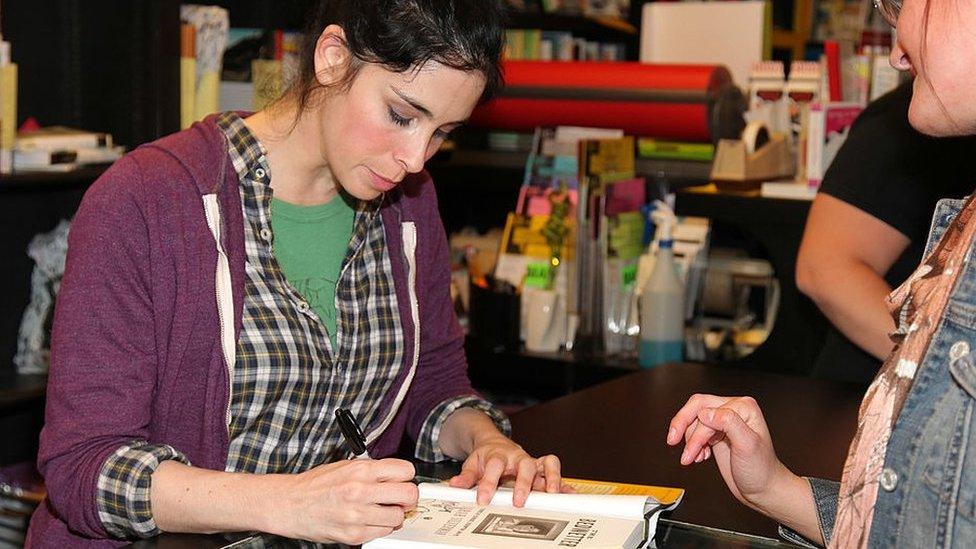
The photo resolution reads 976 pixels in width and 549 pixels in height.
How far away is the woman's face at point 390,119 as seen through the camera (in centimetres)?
166

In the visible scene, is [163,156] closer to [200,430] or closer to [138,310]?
[138,310]

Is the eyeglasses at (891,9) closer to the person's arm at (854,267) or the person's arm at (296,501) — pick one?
the person's arm at (296,501)

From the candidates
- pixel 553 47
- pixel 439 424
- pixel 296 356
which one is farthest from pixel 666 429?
pixel 553 47

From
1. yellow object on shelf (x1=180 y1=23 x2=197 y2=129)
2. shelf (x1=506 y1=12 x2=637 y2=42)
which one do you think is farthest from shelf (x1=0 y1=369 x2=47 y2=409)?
shelf (x1=506 y1=12 x2=637 y2=42)

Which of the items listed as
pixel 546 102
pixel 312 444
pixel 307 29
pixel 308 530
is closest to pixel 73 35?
pixel 546 102

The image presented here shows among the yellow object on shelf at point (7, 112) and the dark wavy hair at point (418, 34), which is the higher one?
the dark wavy hair at point (418, 34)

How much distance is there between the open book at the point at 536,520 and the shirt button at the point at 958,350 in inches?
14.5

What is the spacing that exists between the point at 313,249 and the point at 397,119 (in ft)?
0.84

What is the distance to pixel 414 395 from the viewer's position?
→ 1983mm

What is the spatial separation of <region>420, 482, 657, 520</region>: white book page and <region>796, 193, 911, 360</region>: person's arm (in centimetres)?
106

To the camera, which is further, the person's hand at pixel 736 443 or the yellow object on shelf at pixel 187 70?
the yellow object on shelf at pixel 187 70

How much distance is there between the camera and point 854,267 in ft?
7.68

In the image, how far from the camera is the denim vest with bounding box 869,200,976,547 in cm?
109

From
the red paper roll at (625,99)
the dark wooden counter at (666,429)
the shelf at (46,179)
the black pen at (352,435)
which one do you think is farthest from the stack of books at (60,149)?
the black pen at (352,435)
